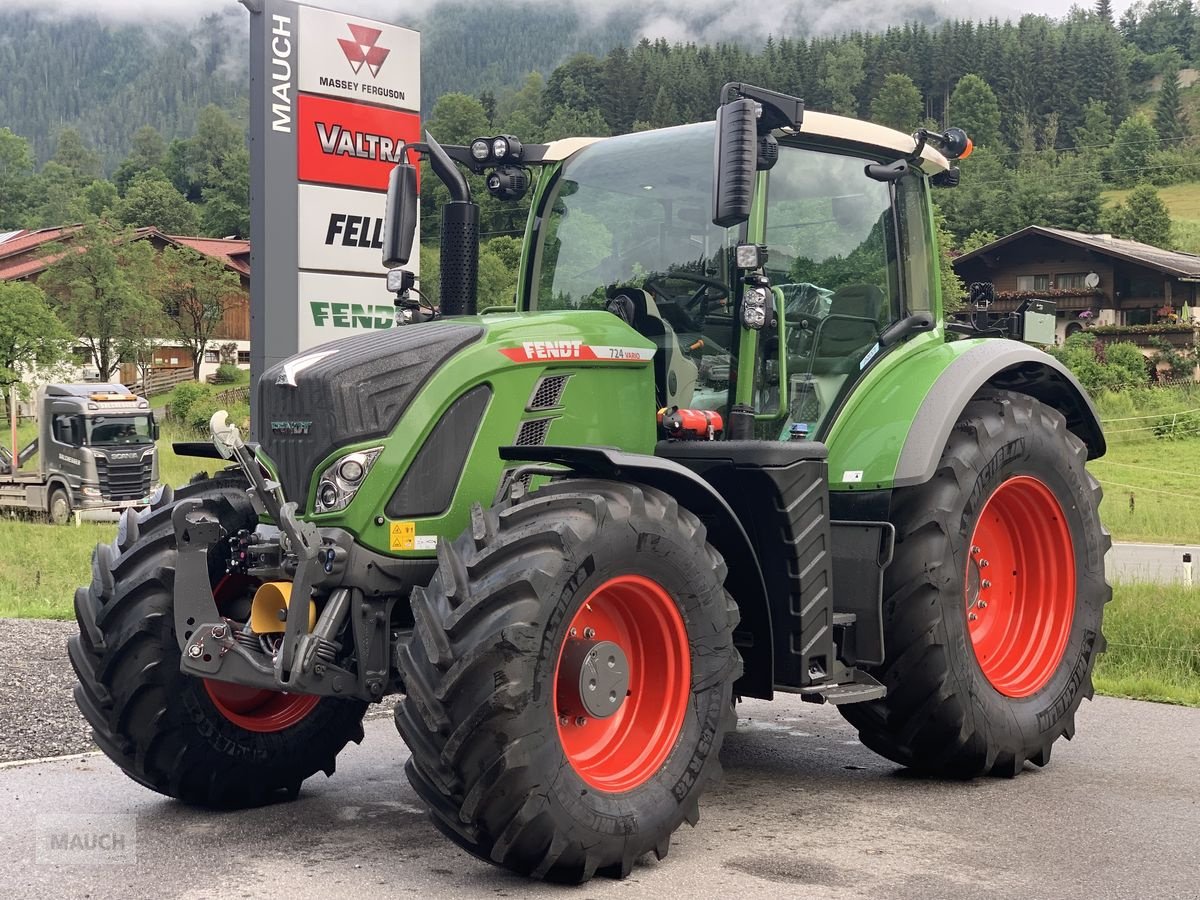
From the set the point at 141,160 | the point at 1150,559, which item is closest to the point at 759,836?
the point at 1150,559

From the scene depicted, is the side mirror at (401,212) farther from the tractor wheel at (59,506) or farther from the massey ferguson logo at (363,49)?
the tractor wheel at (59,506)

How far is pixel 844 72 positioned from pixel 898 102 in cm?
576

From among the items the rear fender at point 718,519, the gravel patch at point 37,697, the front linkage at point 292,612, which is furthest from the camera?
the gravel patch at point 37,697

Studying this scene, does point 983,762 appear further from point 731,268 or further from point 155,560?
point 155,560

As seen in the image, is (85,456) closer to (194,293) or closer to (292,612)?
(292,612)

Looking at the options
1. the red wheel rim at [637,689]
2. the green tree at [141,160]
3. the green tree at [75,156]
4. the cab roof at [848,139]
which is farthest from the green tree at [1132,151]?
the green tree at [75,156]

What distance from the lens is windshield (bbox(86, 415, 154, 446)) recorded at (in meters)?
31.3

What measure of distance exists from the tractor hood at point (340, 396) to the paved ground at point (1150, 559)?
12100 mm

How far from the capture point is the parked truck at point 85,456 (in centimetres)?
3103

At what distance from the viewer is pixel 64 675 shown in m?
8.78

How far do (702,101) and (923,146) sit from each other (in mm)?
104408

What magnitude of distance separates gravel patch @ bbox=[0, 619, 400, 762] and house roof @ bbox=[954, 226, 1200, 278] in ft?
170

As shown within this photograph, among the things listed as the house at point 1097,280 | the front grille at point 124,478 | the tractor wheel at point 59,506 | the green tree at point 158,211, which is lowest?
the tractor wheel at point 59,506

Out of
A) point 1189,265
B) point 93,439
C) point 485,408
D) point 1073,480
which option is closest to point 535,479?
point 485,408
